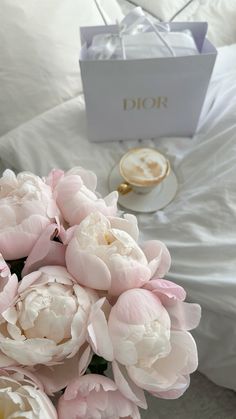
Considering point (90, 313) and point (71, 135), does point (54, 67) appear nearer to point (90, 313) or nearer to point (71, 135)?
point (71, 135)

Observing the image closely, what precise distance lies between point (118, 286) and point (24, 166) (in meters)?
0.50

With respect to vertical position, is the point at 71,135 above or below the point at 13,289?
below

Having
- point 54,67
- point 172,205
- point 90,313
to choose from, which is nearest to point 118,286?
point 90,313

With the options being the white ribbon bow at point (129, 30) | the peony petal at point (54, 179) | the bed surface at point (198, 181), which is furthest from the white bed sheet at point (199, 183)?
the peony petal at point (54, 179)

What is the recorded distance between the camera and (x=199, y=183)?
2.35 feet

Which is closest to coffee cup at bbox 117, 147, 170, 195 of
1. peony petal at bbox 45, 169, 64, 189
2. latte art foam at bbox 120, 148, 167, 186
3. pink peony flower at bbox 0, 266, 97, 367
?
latte art foam at bbox 120, 148, 167, 186

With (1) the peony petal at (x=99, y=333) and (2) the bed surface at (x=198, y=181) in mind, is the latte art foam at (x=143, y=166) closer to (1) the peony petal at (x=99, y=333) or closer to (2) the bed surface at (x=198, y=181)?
(2) the bed surface at (x=198, y=181)

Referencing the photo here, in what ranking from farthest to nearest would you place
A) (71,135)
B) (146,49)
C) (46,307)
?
1. (71,135)
2. (146,49)
3. (46,307)

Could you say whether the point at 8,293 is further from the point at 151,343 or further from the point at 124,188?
the point at 124,188

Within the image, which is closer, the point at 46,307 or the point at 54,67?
the point at 46,307

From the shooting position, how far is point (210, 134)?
79 centimetres

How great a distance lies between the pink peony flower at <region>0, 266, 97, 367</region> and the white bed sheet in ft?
1.05

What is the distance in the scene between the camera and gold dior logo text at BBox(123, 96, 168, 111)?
742mm

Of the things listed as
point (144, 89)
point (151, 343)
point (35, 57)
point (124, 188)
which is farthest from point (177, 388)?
point (35, 57)
